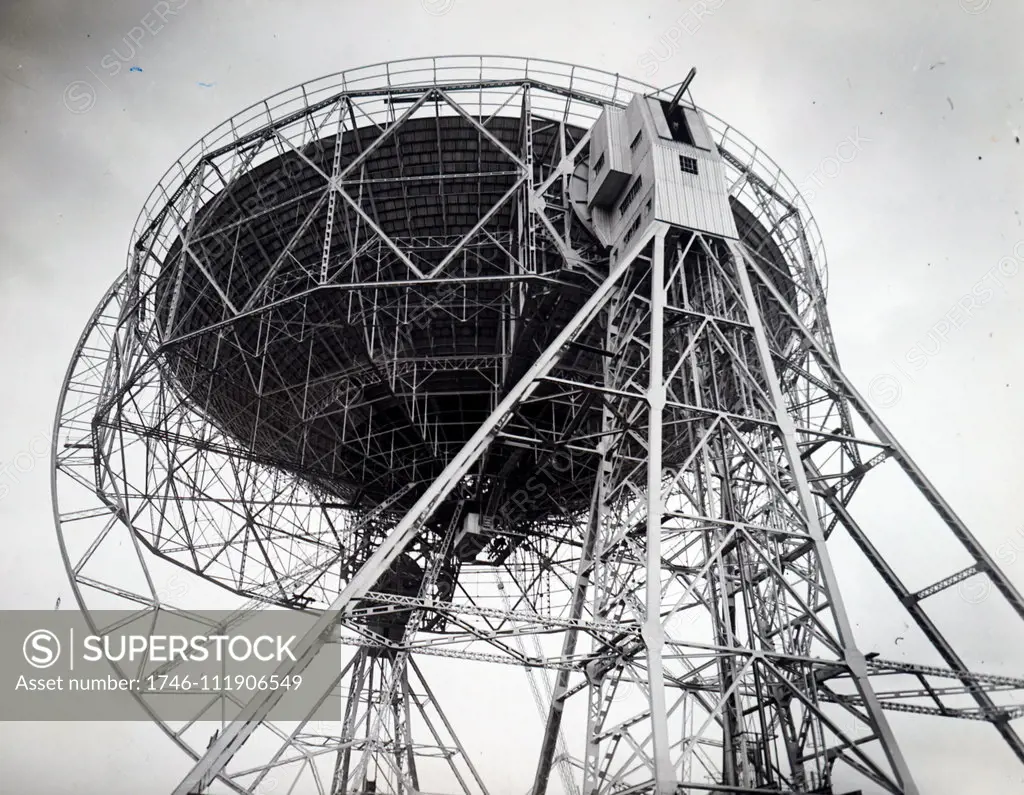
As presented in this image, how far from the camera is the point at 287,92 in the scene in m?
22.2

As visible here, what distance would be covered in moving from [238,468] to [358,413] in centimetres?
374

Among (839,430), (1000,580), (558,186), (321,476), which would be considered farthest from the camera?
(321,476)

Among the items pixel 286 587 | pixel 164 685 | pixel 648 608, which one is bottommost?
pixel 648 608

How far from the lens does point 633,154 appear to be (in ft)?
66.3

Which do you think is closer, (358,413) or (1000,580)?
(1000,580)

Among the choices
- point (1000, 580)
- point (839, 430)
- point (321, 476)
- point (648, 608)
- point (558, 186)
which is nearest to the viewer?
point (648, 608)

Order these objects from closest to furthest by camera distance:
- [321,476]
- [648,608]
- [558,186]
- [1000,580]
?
[648,608]
[1000,580]
[558,186]
[321,476]

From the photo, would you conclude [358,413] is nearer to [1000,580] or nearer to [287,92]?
[287,92]

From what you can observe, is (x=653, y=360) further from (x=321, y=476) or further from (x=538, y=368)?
(x=321, y=476)

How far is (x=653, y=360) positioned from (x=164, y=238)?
13.9 metres

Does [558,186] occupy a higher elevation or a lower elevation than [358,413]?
higher

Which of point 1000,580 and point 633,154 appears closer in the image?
point 1000,580

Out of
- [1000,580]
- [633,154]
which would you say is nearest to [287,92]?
[633,154]

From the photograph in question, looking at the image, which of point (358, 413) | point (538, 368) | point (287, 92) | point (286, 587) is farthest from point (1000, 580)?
point (287, 92)
